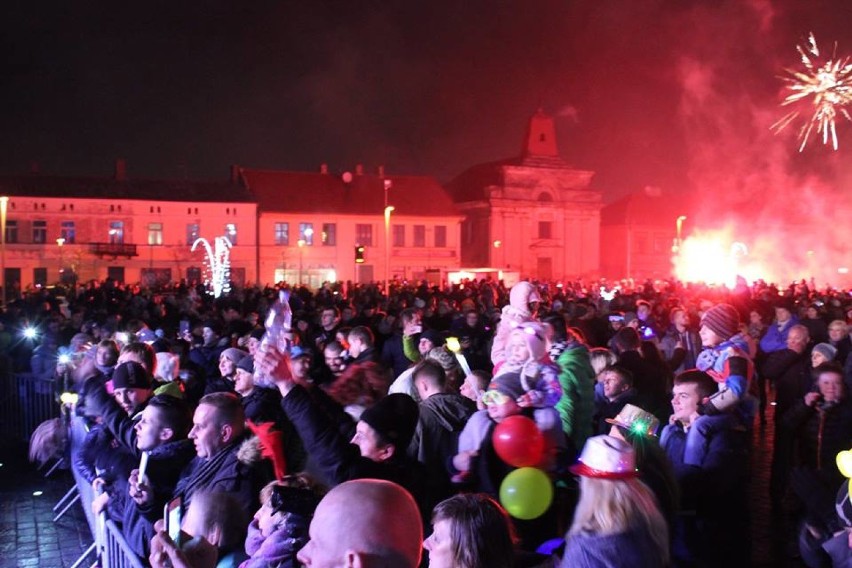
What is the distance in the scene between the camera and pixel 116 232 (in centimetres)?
5369

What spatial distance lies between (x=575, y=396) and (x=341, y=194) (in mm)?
54975

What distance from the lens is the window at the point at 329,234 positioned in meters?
57.9

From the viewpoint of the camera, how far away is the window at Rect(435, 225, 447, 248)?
60.6 metres

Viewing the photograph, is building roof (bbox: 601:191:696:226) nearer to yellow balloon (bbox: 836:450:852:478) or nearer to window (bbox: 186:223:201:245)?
window (bbox: 186:223:201:245)

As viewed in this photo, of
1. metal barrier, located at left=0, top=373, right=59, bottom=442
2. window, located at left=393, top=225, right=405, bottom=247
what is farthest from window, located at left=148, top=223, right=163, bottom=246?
metal barrier, located at left=0, top=373, right=59, bottom=442

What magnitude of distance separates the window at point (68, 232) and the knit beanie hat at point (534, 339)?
2054 inches

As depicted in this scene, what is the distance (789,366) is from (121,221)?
5048 centimetres

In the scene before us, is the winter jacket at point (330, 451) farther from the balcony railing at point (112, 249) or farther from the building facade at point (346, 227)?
the balcony railing at point (112, 249)

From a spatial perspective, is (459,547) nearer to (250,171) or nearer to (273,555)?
(273,555)

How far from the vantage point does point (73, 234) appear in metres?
52.9

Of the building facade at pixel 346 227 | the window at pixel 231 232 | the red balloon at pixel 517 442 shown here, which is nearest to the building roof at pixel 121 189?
the window at pixel 231 232

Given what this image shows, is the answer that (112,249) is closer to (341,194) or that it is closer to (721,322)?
(341,194)

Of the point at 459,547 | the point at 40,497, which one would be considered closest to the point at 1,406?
the point at 40,497

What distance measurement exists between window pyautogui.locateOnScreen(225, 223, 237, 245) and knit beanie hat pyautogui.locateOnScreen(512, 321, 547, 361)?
51.5 metres
